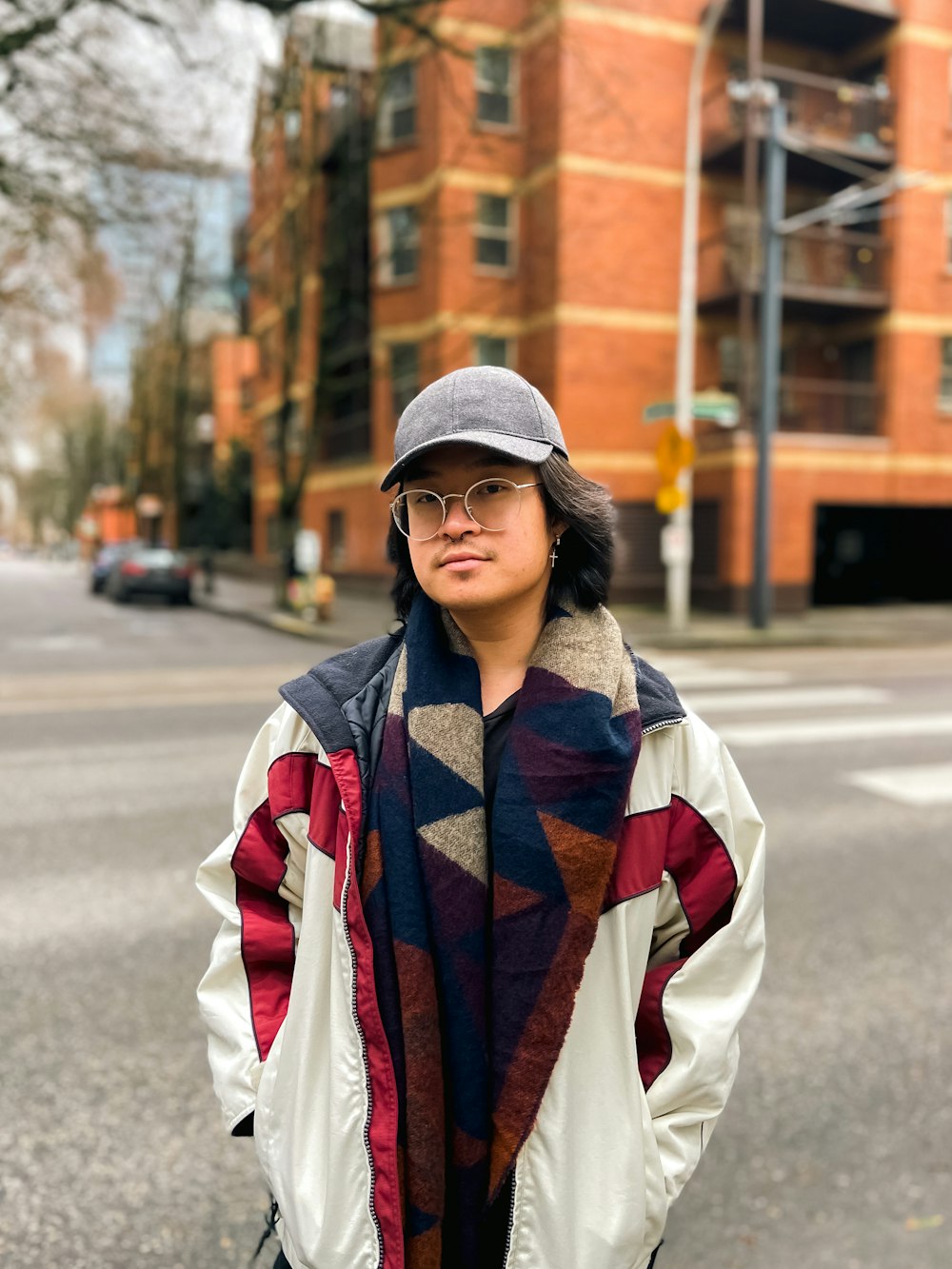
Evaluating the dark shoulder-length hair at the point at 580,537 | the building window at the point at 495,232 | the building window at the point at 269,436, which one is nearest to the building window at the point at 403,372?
the building window at the point at 495,232

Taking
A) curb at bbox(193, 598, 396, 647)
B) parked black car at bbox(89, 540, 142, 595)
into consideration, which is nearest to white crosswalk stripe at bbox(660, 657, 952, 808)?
curb at bbox(193, 598, 396, 647)

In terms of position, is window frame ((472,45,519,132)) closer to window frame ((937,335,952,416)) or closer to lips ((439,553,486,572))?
window frame ((937,335,952,416))

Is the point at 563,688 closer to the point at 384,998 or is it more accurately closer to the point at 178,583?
the point at 384,998

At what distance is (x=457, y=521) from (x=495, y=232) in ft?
75.9

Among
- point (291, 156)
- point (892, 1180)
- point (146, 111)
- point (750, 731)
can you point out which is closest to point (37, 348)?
point (291, 156)

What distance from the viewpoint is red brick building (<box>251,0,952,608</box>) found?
21.5m

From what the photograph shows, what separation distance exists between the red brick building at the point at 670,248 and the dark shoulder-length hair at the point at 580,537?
19788 mm

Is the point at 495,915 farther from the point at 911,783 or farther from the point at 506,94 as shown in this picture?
the point at 506,94

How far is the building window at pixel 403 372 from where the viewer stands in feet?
77.2

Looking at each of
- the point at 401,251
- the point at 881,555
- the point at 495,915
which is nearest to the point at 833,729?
the point at 495,915

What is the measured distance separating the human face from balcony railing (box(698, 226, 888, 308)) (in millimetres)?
21472

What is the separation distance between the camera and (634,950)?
1633 mm

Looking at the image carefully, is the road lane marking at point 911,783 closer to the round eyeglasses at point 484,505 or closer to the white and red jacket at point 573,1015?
the white and red jacket at point 573,1015

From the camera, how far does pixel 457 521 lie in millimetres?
1568
